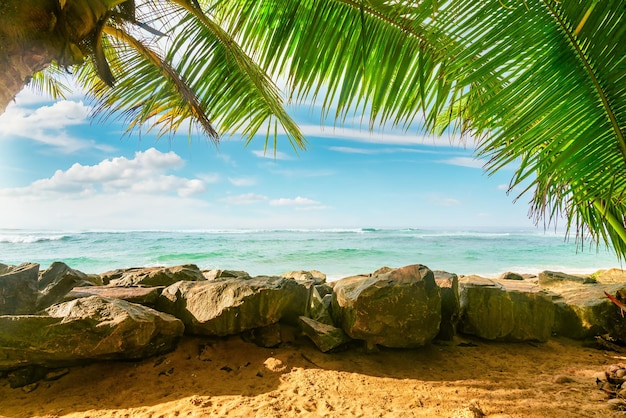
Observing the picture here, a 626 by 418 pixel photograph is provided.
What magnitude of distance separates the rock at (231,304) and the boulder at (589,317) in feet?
8.93

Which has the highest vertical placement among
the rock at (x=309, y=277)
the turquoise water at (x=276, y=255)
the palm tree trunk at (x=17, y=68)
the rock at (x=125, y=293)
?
the palm tree trunk at (x=17, y=68)

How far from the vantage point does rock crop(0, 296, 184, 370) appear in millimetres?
2316

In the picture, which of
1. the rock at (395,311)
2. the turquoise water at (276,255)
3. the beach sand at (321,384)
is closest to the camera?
the beach sand at (321,384)

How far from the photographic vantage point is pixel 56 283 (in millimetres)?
3242

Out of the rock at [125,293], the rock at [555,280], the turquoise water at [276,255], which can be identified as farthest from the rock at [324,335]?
the turquoise water at [276,255]

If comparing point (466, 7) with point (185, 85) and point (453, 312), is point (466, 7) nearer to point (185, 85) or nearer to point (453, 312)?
point (185, 85)

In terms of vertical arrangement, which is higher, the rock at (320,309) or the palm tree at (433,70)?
the palm tree at (433,70)

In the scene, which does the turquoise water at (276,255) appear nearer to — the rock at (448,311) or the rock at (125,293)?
the rock at (448,311)

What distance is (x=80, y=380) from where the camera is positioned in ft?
7.97

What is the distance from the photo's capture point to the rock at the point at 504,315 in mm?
3244

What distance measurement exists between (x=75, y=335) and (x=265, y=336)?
4.48ft

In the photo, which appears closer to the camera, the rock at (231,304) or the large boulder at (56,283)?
the rock at (231,304)

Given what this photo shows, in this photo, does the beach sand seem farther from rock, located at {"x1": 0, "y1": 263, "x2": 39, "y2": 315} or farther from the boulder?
rock, located at {"x1": 0, "y1": 263, "x2": 39, "y2": 315}

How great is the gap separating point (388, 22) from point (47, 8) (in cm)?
151
